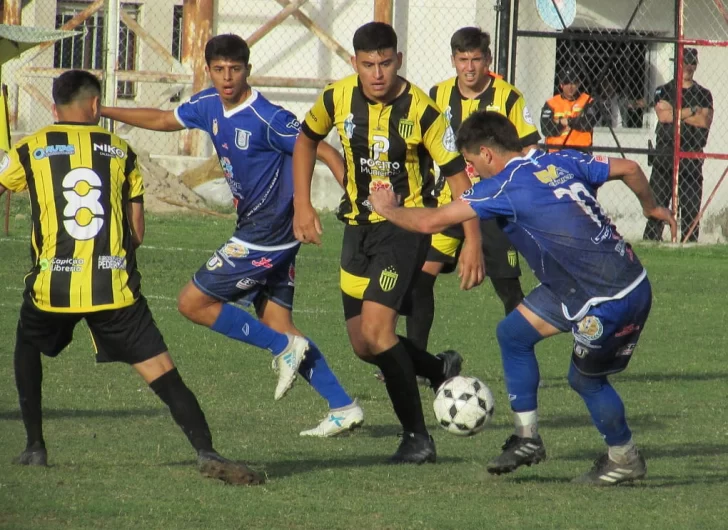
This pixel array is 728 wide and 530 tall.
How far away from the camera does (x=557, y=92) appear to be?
1967 cm

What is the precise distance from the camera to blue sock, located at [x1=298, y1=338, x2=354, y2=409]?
7012mm

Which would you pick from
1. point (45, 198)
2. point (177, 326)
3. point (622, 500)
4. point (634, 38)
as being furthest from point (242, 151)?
point (634, 38)

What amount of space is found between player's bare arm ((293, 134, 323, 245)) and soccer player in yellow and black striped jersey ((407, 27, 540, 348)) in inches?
80.3

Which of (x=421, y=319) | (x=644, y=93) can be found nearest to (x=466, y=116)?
(x=421, y=319)

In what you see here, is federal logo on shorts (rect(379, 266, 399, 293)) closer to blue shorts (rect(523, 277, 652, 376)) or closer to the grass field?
the grass field

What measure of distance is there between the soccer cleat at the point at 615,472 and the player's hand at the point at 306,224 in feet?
5.72

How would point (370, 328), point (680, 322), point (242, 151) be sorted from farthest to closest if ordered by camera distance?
point (680, 322) < point (242, 151) < point (370, 328)

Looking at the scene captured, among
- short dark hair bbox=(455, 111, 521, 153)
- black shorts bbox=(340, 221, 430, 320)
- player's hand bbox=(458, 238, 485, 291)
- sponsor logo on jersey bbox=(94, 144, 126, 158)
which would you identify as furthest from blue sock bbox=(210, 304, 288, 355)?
short dark hair bbox=(455, 111, 521, 153)

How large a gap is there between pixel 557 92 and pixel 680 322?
27.4 ft

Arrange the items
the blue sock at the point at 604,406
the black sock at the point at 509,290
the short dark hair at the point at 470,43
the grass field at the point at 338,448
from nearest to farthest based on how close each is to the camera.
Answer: the grass field at the point at 338,448 → the blue sock at the point at 604,406 → the short dark hair at the point at 470,43 → the black sock at the point at 509,290

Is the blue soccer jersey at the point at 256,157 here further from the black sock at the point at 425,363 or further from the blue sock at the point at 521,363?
the blue sock at the point at 521,363

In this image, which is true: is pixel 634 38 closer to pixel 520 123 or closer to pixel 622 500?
pixel 520 123

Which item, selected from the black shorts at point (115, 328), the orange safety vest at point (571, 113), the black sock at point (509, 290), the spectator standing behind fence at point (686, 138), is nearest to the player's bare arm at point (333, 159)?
the black shorts at point (115, 328)

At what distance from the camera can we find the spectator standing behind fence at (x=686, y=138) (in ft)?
56.3
